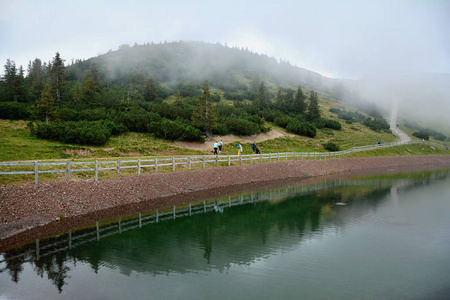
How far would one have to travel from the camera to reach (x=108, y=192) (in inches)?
790

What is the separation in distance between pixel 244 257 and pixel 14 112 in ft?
145

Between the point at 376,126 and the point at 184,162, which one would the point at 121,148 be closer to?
the point at 184,162

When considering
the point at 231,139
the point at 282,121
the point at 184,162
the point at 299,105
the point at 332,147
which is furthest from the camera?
the point at 299,105

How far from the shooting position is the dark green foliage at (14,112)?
4300cm

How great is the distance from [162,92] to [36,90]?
31897 mm

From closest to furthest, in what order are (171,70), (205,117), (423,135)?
(205,117) < (423,135) < (171,70)

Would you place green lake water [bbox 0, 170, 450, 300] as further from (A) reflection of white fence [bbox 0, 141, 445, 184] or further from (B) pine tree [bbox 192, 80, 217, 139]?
(B) pine tree [bbox 192, 80, 217, 139]

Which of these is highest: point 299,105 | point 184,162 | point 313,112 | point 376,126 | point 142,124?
point 299,105

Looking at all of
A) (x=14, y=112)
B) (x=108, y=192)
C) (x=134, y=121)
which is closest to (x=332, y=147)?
(x=134, y=121)

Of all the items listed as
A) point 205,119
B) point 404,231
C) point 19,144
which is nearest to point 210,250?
point 404,231

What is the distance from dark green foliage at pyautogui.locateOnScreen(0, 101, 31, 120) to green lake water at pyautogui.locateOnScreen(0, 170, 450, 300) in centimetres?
3525

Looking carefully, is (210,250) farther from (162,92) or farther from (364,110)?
(364,110)

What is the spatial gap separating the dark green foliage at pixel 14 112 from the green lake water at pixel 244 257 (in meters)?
35.2

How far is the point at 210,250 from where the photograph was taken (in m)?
12.7
